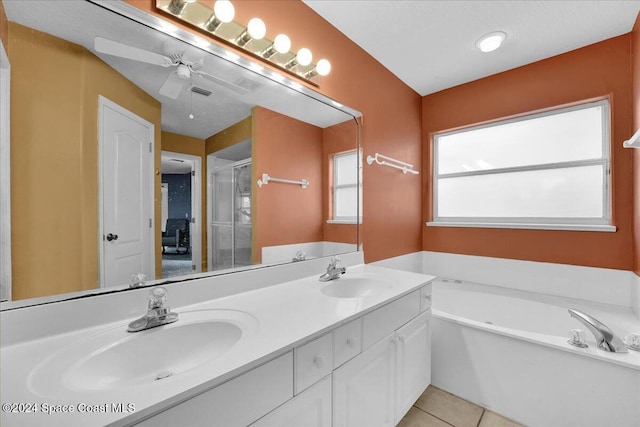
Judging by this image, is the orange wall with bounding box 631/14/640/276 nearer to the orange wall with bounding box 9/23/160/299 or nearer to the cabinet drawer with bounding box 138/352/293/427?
the cabinet drawer with bounding box 138/352/293/427

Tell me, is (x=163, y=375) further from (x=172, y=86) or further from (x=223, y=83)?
(x=223, y=83)

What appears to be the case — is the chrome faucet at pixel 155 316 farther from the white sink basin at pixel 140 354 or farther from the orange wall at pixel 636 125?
the orange wall at pixel 636 125

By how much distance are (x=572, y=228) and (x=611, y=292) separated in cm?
49

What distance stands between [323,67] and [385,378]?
1.68 metres

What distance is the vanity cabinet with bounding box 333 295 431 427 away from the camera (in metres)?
0.92

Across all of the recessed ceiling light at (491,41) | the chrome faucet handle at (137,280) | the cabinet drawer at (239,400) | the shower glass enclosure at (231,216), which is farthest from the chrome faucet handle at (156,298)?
the recessed ceiling light at (491,41)

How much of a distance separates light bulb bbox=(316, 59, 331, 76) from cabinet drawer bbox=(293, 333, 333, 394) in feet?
4.68

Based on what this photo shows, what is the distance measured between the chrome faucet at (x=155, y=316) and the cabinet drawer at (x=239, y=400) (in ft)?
1.17

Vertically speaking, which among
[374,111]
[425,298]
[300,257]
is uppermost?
[374,111]

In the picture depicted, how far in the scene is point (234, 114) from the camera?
120 cm

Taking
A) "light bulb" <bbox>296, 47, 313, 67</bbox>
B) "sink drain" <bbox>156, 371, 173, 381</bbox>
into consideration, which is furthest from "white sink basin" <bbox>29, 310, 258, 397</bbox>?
"light bulb" <bbox>296, 47, 313, 67</bbox>

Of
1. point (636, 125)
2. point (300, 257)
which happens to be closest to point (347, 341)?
point (300, 257)

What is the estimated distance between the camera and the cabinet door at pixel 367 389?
0.90 meters

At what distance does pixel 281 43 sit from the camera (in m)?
1.29
